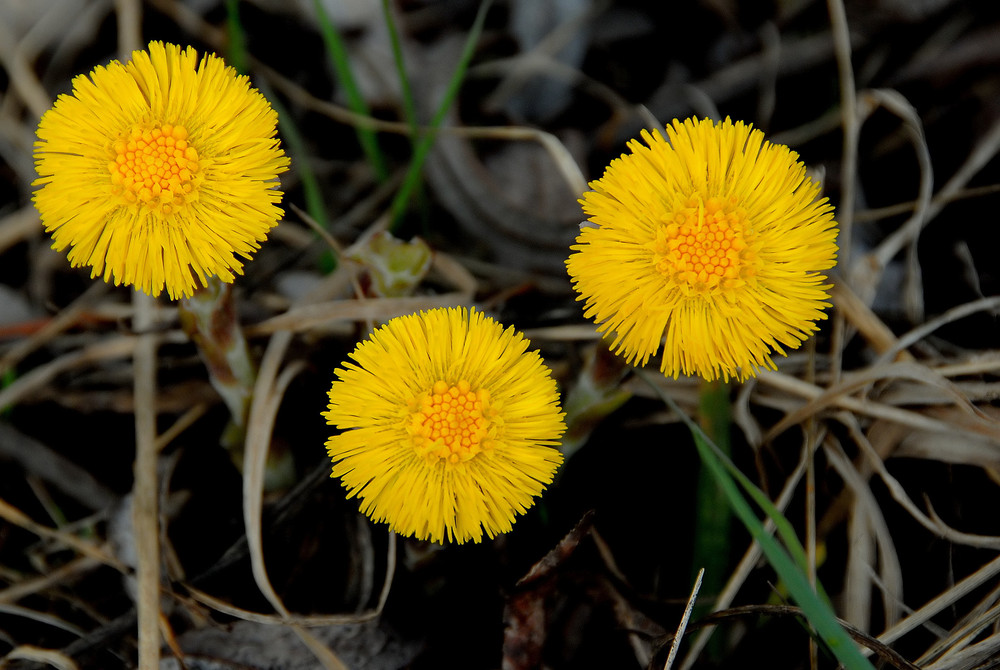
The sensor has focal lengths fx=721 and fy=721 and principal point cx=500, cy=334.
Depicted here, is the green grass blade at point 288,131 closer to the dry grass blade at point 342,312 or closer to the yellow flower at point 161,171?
the dry grass blade at point 342,312

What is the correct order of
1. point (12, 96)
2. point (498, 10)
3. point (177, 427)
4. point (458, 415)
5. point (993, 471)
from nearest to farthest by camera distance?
point (458, 415) → point (993, 471) → point (177, 427) → point (12, 96) → point (498, 10)

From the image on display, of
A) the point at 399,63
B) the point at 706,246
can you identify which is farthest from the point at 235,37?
the point at 706,246

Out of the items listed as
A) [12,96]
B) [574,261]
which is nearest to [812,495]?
[574,261]

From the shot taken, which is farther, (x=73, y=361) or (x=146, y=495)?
(x=73, y=361)

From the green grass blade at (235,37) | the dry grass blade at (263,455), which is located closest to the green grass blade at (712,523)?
the dry grass blade at (263,455)

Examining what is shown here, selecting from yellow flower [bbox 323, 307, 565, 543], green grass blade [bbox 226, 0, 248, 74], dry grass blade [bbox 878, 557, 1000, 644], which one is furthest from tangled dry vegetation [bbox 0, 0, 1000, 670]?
yellow flower [bbox 323, 307, 565, 543]

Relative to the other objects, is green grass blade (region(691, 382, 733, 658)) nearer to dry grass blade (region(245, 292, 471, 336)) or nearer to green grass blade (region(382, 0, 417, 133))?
dry grass blade (region(245, 292, 471, 336))

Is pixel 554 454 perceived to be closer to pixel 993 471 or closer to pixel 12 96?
pixel 993 471

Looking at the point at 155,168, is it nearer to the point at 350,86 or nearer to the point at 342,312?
the point at 342,312
